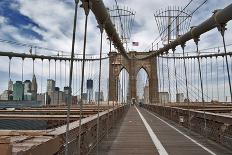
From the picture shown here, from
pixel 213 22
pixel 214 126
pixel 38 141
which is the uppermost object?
pixel 213 22

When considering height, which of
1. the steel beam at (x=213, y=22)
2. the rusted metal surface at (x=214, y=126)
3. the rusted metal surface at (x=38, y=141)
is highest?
the steel beam at (x=213, y=22)

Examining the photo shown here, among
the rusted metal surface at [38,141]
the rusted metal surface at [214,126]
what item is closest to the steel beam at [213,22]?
the rusted metal surface at [214,126]

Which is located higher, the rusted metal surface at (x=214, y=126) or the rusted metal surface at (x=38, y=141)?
the rusted metal surface at (x=38, y=141)

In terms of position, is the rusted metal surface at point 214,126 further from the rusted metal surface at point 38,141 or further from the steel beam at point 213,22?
the rusted metal surface at point 38,141

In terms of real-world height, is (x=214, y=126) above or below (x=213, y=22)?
below

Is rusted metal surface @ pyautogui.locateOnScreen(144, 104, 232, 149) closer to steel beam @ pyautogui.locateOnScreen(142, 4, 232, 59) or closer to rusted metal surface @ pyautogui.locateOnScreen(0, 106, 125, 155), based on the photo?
steel beam @ pyautogui.locateOnScreen(142, 4, 232, 59)

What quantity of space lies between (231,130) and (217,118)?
4.01ft

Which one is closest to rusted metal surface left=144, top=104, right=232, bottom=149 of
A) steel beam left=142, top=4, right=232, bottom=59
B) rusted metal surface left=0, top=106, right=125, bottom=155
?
steel beam left=142, top=4, right=232, bottom=59

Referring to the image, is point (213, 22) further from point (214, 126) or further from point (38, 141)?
point (38, 141)

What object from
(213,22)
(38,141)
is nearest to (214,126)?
(213,22)

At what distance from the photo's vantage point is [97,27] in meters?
11.5

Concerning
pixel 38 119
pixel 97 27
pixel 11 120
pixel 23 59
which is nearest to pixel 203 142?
pixel 97 27

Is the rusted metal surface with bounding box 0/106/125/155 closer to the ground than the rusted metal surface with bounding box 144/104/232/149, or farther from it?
farther from it

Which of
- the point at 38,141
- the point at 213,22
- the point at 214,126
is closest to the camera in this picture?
the point at 38,141
